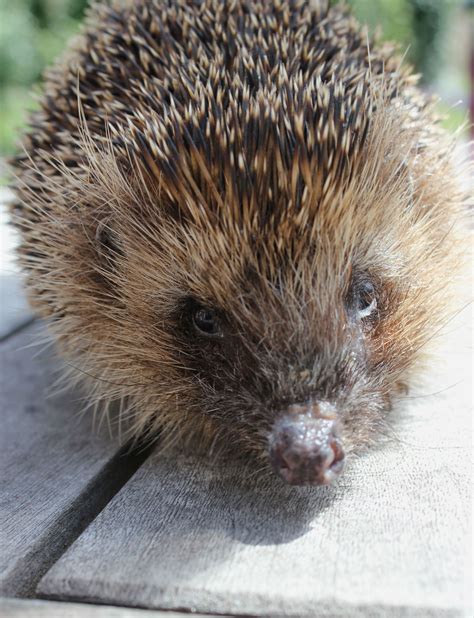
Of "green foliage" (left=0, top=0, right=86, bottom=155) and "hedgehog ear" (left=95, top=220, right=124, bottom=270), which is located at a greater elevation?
"hedgehog ear" (left=95, top=220, right=124, bottom=270)

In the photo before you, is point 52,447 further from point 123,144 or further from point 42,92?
point 42,92

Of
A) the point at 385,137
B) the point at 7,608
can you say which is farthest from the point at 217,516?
the point at 385,137

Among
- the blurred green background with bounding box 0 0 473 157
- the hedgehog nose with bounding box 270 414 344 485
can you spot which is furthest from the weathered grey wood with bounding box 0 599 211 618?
the blurred green background with bounding box 0 0 473 157

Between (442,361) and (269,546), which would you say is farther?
(442,361)

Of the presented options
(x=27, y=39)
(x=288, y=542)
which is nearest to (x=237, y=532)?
(x=288, y=542)

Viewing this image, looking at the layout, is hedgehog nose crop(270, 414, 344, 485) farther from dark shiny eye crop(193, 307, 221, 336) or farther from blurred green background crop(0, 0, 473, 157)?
blurred green background crop(0, 0, 473, 157)

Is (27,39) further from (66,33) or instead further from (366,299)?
(366,299)
